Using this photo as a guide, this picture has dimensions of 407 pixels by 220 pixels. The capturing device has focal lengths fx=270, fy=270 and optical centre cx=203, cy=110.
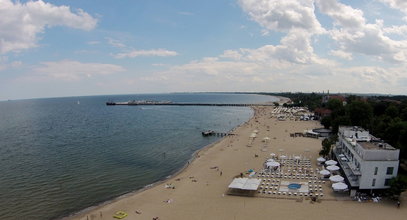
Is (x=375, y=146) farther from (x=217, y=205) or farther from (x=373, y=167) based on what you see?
(x=217, y=205)

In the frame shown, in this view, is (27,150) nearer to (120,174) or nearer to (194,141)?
(120,174)

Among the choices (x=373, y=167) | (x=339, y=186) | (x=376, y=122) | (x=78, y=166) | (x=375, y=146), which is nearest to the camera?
(x=373, y=167)

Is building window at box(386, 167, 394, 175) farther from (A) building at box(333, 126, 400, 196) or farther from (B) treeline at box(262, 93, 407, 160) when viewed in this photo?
(B) treeline at box(262, 93, 407, 160)

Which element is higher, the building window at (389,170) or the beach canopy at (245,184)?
the building window at (389,170)

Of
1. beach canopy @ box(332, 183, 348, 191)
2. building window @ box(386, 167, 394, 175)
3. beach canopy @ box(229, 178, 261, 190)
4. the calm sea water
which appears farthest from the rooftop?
the calm sea water

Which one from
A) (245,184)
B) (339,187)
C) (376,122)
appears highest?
(376,122)

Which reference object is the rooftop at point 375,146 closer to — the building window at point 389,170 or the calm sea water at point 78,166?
the building window at point 389,170

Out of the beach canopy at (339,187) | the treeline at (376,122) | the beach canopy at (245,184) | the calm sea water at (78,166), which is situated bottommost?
the calm sea water at (78,166)

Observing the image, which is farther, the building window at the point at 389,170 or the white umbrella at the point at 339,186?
the white umbrella at the point at 339,186

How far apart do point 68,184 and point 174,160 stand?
19.8 meters

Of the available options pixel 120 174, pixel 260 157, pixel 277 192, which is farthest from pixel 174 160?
pixel 277 192

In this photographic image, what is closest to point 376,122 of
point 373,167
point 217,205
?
point 373,167

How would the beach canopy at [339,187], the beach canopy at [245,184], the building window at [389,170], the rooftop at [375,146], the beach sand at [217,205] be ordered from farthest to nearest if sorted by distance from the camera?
1. the beach canopy at [245,184]
2. the rooftop at [375,146]
3. the beach canopy at [339,187]
4. the building window at [389,170]
5. the beach sand at [217,205]

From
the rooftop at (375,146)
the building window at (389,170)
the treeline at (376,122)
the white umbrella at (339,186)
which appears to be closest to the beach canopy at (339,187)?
the white umbrella at (339,186)
